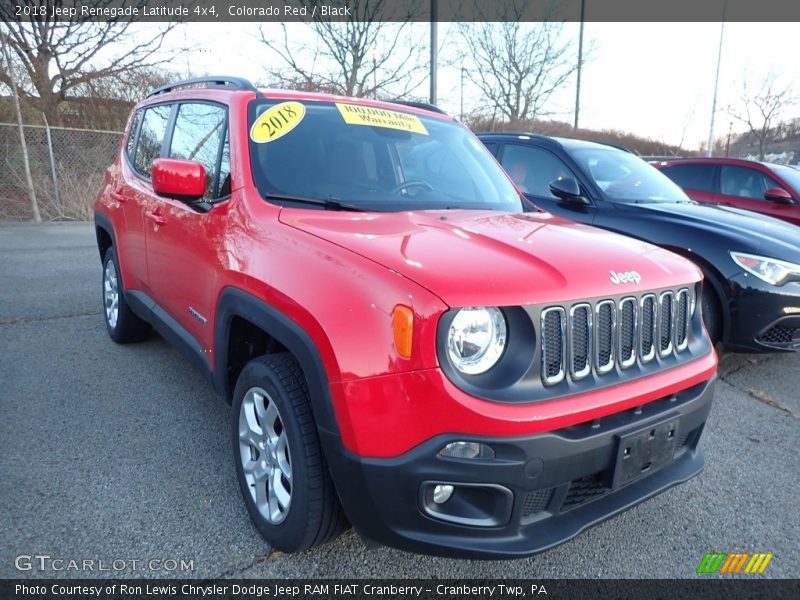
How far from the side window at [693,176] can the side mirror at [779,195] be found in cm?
80

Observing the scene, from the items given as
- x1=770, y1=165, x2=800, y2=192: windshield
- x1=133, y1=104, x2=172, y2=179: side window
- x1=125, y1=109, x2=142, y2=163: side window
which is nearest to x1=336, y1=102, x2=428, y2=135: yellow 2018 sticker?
x1=133, y1=104, x2=172, y2=179: side window

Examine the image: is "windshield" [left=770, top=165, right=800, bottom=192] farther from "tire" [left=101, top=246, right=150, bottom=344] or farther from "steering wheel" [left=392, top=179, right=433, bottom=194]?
"tire" [left=101, top=246, right=150, bottom=344]

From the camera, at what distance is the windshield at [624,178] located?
484cm

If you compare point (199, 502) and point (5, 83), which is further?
point (5, 83)

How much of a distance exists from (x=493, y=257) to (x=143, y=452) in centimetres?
214

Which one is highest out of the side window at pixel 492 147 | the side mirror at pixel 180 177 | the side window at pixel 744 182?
the side window at pixel 492 147

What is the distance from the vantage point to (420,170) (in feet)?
10.0

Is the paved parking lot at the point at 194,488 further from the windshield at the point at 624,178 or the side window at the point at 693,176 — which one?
the side window at the point at 693,176

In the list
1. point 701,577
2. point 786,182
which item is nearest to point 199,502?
point 701,577

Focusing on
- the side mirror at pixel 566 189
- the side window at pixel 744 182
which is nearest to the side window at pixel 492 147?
the side mirror at pixel 566 189

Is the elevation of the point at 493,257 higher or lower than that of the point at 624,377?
higher

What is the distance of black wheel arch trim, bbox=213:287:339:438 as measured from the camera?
5.81ft

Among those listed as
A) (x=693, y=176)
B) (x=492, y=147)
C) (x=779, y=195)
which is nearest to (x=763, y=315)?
(x=492, y=147)

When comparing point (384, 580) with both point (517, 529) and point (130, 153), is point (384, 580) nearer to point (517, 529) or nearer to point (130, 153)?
point (517, 529)
